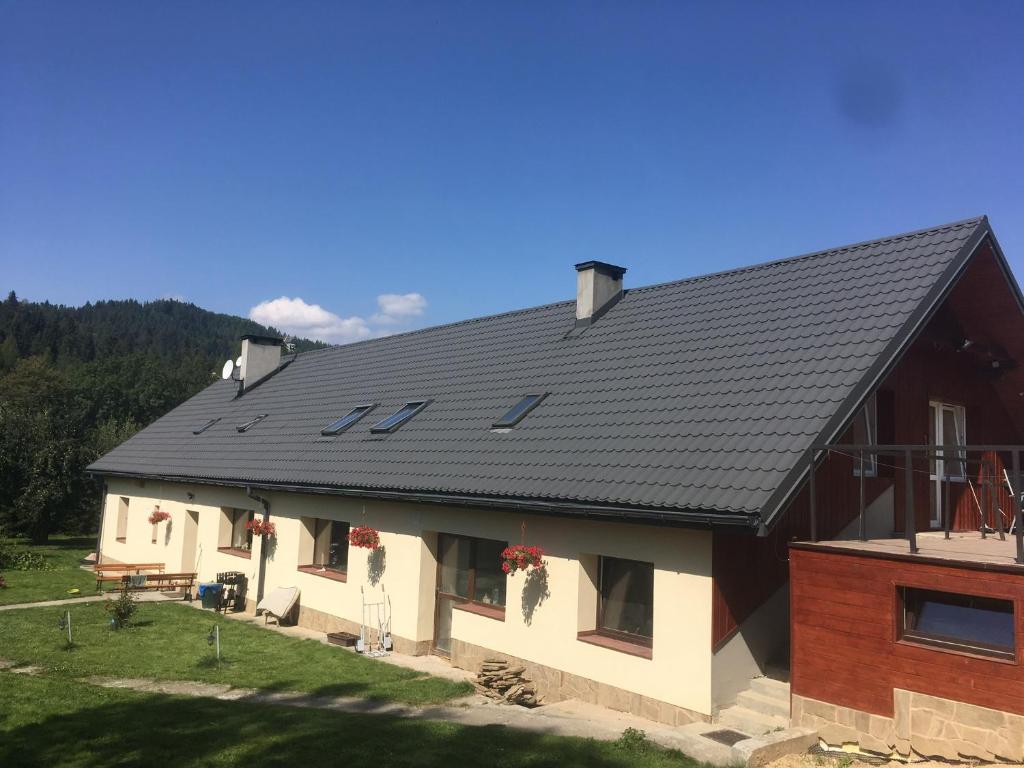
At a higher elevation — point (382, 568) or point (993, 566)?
point (993, 566)

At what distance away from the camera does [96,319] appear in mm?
155750

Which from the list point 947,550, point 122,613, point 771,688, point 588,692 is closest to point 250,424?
point 122,613

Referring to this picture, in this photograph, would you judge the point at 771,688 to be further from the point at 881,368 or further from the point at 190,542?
the point at 190,542

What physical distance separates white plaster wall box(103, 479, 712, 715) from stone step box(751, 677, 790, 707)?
0.82 m

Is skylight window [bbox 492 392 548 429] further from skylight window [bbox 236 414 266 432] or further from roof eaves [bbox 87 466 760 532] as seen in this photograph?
skylight window [bbox 236 414 266 432]

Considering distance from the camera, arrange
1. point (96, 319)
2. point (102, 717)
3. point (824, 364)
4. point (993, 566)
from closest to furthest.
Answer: point (993, 566), point (102, 717), point (824, 364), point (96, 319)

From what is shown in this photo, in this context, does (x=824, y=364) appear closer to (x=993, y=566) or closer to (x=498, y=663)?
(x=993, y=566)

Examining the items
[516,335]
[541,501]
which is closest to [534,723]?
[541,501]

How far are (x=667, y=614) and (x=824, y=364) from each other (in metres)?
3.72

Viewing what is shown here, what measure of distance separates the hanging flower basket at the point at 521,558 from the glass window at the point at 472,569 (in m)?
1.08

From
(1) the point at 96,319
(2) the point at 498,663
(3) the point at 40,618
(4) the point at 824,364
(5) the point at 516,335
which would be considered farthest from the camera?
(1) the point at 96,319

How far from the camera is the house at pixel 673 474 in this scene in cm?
853

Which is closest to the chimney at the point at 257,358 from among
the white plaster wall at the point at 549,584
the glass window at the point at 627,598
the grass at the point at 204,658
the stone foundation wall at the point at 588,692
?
the white plaster wall at the point at 549,584

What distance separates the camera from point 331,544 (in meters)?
15.7
